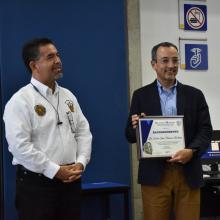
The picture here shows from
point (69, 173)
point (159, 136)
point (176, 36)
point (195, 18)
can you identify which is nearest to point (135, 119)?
point (159, 136)

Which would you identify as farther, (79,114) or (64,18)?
(64,18)

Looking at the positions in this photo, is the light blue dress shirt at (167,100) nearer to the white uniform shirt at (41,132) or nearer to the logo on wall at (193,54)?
the white uniform shirt at (41,132)

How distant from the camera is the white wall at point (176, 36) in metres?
4.45

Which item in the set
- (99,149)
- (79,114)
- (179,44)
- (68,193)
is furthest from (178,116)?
(179,44)

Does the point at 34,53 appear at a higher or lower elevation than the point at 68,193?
higher

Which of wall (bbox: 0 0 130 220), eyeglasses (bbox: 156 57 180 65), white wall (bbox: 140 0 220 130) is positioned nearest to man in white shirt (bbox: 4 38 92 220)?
eyeglasses (bbox: 156 57 180 65)

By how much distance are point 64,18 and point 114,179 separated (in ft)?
4.99

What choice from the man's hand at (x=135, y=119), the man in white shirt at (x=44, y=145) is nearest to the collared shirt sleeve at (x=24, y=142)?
the man in white shirt at (x=44, y=145)

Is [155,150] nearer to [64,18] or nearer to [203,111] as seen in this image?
[203,111]

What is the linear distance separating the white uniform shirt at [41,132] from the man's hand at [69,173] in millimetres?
37

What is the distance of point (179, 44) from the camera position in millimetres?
4570

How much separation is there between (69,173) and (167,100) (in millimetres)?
873

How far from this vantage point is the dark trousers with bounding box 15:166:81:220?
8.20 feet

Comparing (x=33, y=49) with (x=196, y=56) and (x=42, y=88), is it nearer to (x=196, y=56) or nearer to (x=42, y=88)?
(x=42, y=88)
